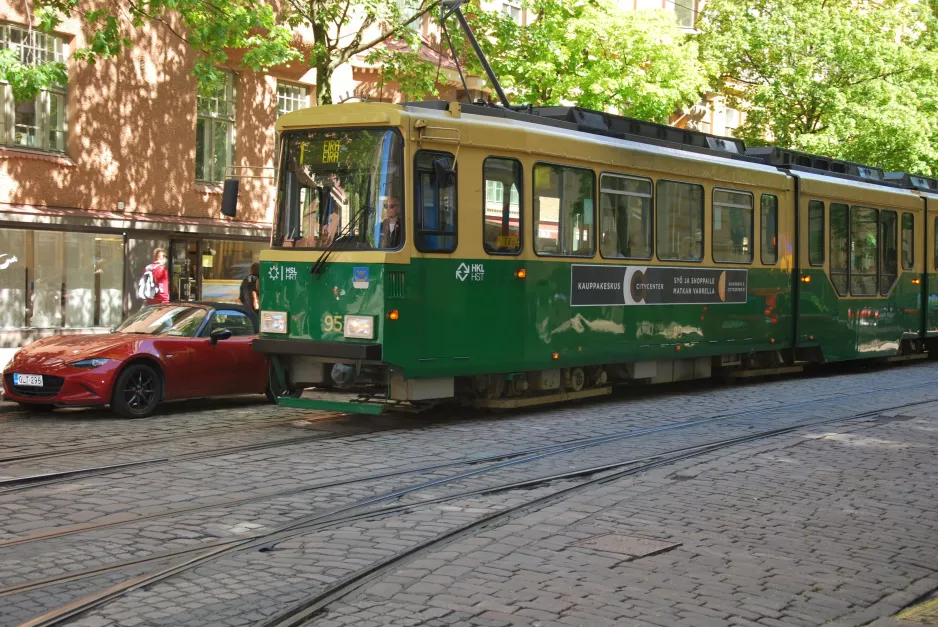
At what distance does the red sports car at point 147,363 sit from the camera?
12477 mm

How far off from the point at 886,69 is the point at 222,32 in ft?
69.9

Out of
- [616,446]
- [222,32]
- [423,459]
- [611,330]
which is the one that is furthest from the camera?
[222,32]

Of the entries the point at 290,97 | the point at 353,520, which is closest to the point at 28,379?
the point at 353,520

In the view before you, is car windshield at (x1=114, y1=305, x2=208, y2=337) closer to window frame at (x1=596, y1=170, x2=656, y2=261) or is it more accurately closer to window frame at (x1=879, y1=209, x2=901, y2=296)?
window frame at (x1=596, y1=170, x2=656, y2=261)

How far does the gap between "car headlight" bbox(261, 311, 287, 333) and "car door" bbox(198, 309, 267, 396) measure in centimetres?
140

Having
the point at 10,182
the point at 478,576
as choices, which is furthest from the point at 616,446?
the point at 10,182

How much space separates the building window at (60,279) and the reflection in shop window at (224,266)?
1987 millimetres

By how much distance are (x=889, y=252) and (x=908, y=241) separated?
850 mm

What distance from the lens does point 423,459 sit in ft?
32.5

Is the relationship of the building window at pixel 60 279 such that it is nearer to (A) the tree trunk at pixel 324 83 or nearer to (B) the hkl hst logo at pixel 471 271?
(A) the tree trunk at pixel 324 83

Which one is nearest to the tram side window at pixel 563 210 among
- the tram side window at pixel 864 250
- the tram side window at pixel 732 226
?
the tram side window at pixel 732 226

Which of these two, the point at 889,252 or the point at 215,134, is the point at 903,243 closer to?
the point at 889,252

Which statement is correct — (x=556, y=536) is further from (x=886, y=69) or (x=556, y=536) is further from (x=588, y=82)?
(x=886, y=69)

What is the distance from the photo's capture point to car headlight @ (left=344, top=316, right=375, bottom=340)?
11312 millimetres
